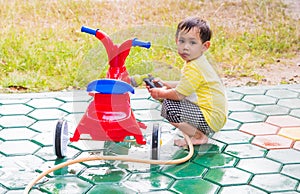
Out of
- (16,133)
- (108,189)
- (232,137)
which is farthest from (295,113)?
(16,133)

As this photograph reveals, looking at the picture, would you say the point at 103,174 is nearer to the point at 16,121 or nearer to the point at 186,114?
the point at 186,114

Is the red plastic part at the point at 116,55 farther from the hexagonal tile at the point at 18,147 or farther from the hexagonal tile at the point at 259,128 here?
the hexagonal tile at the point at 259,128

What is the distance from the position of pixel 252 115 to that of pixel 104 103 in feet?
4.21

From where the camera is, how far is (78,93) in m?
4.62

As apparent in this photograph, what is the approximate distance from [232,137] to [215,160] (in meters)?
0.38

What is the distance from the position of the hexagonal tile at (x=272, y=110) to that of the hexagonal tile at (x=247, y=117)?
72 millimetres

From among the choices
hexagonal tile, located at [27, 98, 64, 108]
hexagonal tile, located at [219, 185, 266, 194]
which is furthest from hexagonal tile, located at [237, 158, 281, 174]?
hexagonal tile, located at [27, 98, 64, 108]

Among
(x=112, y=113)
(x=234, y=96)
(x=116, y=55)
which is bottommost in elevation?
(x=234, y=96)

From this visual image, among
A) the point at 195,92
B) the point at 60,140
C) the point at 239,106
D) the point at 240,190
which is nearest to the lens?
the point at 240,190

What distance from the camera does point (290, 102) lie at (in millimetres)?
4430

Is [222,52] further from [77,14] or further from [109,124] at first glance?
[109,124]

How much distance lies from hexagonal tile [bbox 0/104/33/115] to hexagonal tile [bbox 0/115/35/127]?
0.24 feet

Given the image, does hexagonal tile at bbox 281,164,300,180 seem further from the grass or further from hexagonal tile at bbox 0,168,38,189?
the grass

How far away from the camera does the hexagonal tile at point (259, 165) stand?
11.0 feet
